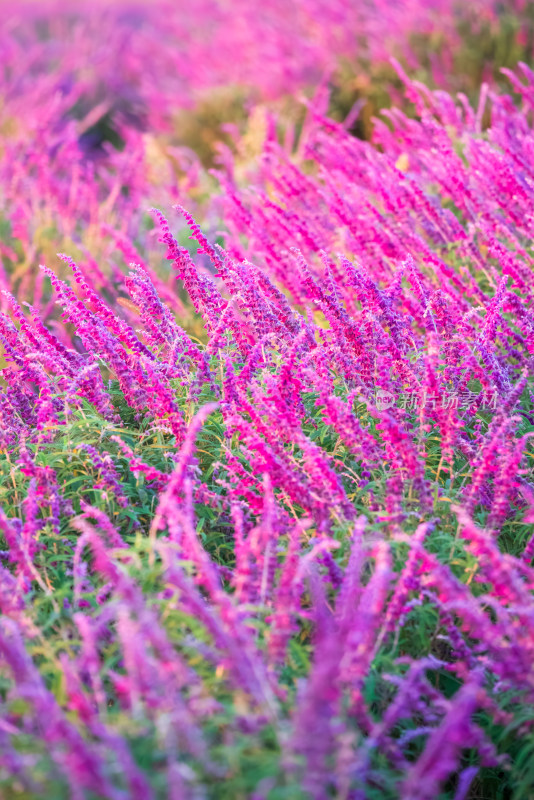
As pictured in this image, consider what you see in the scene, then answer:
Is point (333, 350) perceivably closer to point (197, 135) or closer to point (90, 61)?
point (197, 135)

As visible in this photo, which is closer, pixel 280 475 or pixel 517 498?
pixel 280 475

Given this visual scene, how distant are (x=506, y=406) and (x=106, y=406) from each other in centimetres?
134

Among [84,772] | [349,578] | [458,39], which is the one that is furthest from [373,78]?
[84,772]

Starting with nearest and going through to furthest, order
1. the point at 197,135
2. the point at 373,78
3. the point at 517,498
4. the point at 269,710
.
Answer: the point at 269,710 → the point at 517,498 → the point at 373,78 → the point at 197,135

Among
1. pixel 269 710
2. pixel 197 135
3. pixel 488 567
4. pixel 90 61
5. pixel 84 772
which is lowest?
pixel 488 567

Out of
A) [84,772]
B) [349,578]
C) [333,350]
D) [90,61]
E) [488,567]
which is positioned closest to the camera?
[84,772]

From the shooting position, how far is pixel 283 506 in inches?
103

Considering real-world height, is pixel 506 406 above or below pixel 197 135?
below

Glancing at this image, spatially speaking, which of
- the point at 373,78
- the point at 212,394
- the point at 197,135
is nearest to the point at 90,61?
the point at 197,135

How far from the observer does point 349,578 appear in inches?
71.4

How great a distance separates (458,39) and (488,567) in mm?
7631

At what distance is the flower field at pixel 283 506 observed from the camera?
157cm

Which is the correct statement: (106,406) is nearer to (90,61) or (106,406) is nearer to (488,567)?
(488,567)

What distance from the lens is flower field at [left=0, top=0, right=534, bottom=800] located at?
5.15 ft
